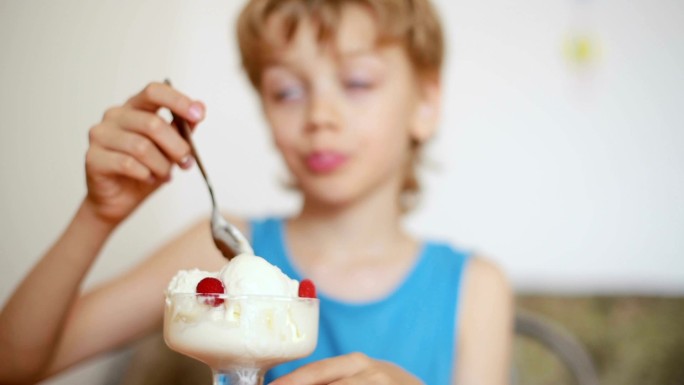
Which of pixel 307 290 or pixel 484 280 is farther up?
pixel 307 290

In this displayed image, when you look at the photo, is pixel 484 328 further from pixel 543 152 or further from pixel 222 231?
pixel 543 152

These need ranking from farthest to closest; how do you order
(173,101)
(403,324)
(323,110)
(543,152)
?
(543,152) < (403,324) < (323,110) < (173,101)

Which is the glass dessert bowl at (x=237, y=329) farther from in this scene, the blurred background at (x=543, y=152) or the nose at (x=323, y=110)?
the blurred background at (x=543, y=152)

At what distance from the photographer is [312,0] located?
1.38 meters

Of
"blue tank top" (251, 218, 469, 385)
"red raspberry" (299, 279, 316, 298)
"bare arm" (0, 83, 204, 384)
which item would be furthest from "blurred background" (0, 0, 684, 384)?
"red raspberry" (299, 279, 316, 298)

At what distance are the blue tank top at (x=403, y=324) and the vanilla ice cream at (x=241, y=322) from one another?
0.62m

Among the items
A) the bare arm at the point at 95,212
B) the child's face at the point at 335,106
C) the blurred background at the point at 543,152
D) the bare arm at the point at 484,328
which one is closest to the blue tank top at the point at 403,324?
the bare arm at the point at 484,328

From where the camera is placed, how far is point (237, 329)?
0.69 meters

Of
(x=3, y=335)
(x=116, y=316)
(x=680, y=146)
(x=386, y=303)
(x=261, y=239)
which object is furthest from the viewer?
(x=680, y=146)

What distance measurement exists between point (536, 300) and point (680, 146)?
2.64 ft

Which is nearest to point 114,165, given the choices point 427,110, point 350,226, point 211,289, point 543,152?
point 211,289

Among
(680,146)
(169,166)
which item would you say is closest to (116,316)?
(169,166)

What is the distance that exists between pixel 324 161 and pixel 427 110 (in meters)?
0.36

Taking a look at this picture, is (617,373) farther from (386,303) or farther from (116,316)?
(116,316)
